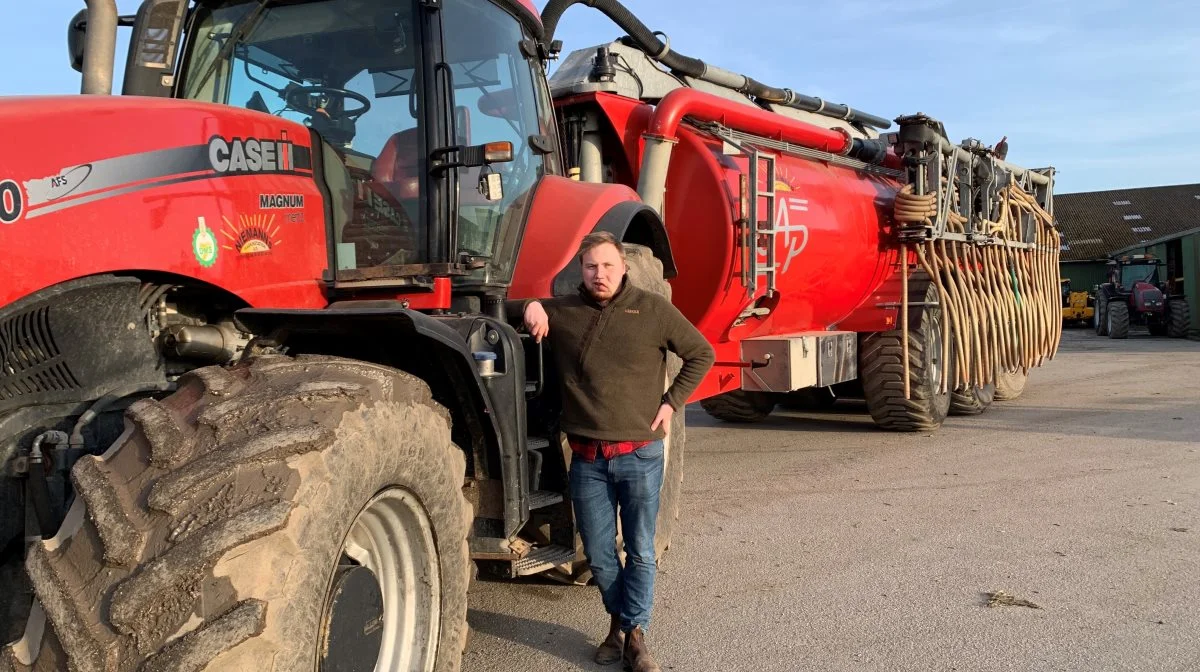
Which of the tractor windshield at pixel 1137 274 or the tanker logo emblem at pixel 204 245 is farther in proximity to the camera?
the tractor windshield at pixel 1137 274

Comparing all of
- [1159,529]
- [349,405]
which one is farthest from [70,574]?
[1159,529]

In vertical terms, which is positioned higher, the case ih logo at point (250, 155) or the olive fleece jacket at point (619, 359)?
the case ih logo at point (250, 155)

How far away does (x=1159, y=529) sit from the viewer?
5.59 metres

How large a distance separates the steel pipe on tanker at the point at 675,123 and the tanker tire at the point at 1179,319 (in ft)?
66.2

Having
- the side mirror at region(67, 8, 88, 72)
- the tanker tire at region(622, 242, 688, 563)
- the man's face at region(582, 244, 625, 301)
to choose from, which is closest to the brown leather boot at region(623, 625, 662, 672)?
the tanker tire at region(622, 242, 688, 563)

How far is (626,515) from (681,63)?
487cm

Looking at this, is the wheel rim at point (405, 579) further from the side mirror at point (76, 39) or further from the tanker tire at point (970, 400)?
the tanker tire at point (970, 400)

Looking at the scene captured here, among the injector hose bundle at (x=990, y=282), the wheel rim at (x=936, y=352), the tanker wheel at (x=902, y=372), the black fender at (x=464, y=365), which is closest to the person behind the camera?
the black fender at (x=464, y=365)

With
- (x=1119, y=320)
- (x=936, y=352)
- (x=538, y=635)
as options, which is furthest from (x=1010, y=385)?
(x=1119, y=320)

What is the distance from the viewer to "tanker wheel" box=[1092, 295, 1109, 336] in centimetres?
2572

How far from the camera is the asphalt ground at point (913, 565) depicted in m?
3.95

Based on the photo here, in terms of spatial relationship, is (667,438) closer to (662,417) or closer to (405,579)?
(662,417)

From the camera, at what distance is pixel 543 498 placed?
388cm

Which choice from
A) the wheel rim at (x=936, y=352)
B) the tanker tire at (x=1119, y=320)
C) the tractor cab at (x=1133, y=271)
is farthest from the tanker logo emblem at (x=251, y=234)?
the tractor cab at (x=1133, y=271)
